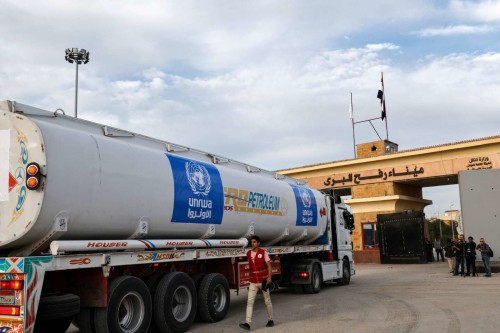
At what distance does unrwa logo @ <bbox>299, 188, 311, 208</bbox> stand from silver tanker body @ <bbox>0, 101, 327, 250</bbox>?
270 centimetres

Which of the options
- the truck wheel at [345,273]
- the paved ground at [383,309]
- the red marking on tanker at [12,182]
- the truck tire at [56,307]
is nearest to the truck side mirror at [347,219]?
the truck wheel at [345,273]

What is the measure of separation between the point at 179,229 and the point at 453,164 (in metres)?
22.6

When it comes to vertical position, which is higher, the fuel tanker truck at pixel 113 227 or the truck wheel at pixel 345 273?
the fuel tanker truck at pixel 113 227

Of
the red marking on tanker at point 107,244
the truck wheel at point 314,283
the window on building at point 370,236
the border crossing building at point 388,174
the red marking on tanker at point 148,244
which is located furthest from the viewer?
the window on building at point 370,236

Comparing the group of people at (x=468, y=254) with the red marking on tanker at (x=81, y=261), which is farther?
the group of people at (x=468, y=254)

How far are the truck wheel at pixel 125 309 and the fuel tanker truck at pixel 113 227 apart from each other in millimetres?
16

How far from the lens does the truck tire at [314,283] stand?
14.7m

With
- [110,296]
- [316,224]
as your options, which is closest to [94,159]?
[110,296]

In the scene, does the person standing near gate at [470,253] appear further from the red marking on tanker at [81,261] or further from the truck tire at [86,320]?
the red marking on tanker at [81,261]

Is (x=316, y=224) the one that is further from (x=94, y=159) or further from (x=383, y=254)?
(x=383, y=254)

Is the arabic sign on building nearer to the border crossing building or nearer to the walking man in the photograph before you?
the border crossing building

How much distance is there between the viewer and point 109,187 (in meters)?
7.75

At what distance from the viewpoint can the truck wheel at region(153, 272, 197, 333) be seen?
8.54 meters

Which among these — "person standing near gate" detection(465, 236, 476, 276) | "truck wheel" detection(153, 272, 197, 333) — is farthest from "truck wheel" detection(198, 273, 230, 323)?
"person standing near gate" detection(465, 236, 476, 276)
